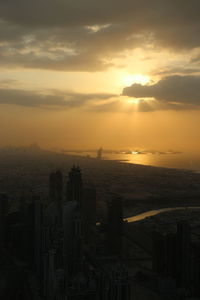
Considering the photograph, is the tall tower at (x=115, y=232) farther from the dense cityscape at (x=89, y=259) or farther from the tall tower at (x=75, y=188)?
the tall tower at (x=75, y=188)

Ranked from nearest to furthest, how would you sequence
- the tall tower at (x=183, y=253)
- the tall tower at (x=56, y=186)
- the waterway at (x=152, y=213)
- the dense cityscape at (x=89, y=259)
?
the dense cityscape at (x=89, y=259)
the tall tower at (x=183, y=253)
the waterway at (x=152, y=213)
the tall tower at (x=56, y=186)

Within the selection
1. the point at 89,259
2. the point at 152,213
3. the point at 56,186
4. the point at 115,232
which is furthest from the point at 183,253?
the point at 56,186

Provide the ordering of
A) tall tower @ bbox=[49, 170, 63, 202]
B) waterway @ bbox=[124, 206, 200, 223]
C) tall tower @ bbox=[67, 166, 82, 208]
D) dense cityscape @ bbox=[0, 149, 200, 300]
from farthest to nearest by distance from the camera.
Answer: tall tower @ bbox=[49, 170, 63, 202] < waterway @ bbox=[124, 206, 200, 223] < tall tower @ bbox=[67, 166, 82, 208] < dense cityscape @ bbox=[0, 149, 200, 300]

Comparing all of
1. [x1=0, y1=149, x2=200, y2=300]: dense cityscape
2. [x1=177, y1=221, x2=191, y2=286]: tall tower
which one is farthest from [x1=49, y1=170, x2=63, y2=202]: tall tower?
[x1=177, y1=221, x2=191, y2=286]: tall tower

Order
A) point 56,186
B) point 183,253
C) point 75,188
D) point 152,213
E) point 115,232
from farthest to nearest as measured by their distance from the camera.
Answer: point 152,213 < point 56,186 < point 75,188 < point 115,232 < point 183,253

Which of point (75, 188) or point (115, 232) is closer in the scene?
point (115, 232)

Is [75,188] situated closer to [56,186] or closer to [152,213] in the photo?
[56,186]

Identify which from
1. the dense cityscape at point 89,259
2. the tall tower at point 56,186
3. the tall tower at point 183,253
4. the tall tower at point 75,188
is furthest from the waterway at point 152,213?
the tall tower at point 183,253

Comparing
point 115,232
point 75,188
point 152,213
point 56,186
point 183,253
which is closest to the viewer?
point 183,253

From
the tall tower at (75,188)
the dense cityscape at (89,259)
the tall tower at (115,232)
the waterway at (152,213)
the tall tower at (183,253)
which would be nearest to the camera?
the dense cityscape at (89,259)

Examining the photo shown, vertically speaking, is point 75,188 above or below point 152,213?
above

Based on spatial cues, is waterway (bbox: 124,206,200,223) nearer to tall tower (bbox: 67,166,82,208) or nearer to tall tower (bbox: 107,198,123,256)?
tall tower (bbox: 67,166,82,208)

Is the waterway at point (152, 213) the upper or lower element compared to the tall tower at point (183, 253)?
lower
